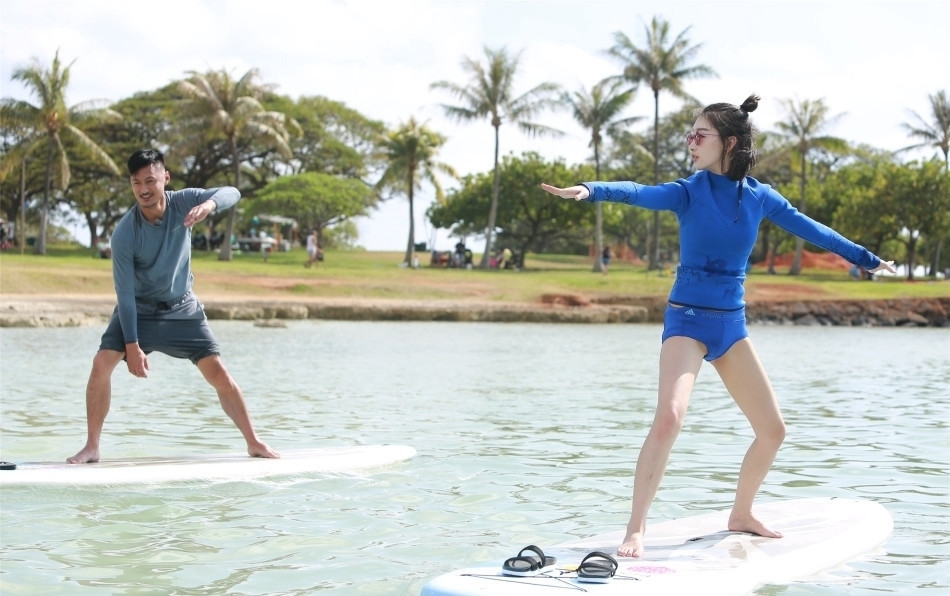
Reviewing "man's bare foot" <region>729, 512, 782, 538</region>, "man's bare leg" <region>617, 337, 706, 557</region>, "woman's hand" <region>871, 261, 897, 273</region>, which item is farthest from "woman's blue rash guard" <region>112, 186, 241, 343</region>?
"woman's hand" <region>871, 261, 897, 273</region>

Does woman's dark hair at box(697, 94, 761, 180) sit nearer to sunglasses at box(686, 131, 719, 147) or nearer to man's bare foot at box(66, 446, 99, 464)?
sunglasses at box(686, 131, 719, 147)

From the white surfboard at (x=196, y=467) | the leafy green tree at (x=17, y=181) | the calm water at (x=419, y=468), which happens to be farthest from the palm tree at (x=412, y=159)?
the white surfboard at (x=196, y=467)

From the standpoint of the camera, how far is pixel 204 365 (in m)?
6.73

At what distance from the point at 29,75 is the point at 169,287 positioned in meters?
43.7

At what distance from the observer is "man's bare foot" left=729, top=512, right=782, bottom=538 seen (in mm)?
5035

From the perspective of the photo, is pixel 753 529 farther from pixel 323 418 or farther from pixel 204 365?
pixel 323 418

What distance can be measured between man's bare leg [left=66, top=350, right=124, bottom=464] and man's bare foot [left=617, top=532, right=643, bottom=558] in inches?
132

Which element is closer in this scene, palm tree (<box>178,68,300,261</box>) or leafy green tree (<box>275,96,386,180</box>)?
palm tree (<box>178,68,300,261</box>)

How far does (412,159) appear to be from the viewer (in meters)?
52.3

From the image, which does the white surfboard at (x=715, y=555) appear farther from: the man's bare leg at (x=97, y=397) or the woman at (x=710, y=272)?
the man's bare leg at (x=97, y=397)

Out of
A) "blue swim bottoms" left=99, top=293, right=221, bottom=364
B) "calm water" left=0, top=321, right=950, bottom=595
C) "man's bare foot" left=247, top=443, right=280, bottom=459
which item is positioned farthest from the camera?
"man's bare foot" left=247, top=443, right=280, bottom=459

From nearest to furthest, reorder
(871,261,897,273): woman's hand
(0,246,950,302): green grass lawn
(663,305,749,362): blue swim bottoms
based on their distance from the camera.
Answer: (663,305,749,362): blue swim bottoms < (871,261,897,273): woman's hand < (0,246,950,302): green grass lawn

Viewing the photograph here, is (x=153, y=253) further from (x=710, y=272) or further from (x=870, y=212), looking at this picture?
(x=870, y=212)

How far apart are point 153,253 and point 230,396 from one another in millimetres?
1011
